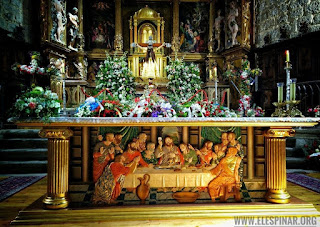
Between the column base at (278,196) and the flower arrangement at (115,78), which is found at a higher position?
the flower arrangement at (115,78)

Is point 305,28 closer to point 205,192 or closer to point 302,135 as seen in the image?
point 302,135

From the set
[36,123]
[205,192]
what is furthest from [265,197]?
[36,123]

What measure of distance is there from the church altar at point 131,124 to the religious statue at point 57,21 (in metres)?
5.29

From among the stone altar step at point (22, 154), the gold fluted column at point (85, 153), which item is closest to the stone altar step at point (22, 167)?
the stone altar step at point (22, 154)

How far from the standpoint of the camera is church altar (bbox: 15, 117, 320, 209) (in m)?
2.79

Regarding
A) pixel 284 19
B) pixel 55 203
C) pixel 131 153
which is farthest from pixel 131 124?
pixel 284 19

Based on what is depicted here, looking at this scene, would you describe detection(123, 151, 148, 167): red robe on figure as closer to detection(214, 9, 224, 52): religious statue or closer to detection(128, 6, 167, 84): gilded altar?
detection(128, 6, 167, 84): gilded altar

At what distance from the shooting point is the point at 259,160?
3.29 metres

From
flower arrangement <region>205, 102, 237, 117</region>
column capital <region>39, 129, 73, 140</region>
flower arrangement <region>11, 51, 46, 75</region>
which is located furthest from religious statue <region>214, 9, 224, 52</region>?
column capital <region>39, 129, 73, 140</region>

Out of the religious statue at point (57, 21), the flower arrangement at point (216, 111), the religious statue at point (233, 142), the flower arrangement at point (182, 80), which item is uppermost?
the religious statue at point (57, 21)

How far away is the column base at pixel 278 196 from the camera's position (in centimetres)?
309

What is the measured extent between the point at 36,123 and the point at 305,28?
7.40 m

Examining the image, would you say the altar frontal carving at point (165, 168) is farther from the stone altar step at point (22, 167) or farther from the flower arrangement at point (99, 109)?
the stone altar step at point (22, 167)

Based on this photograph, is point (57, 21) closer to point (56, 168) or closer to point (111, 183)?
point (56, 168)
